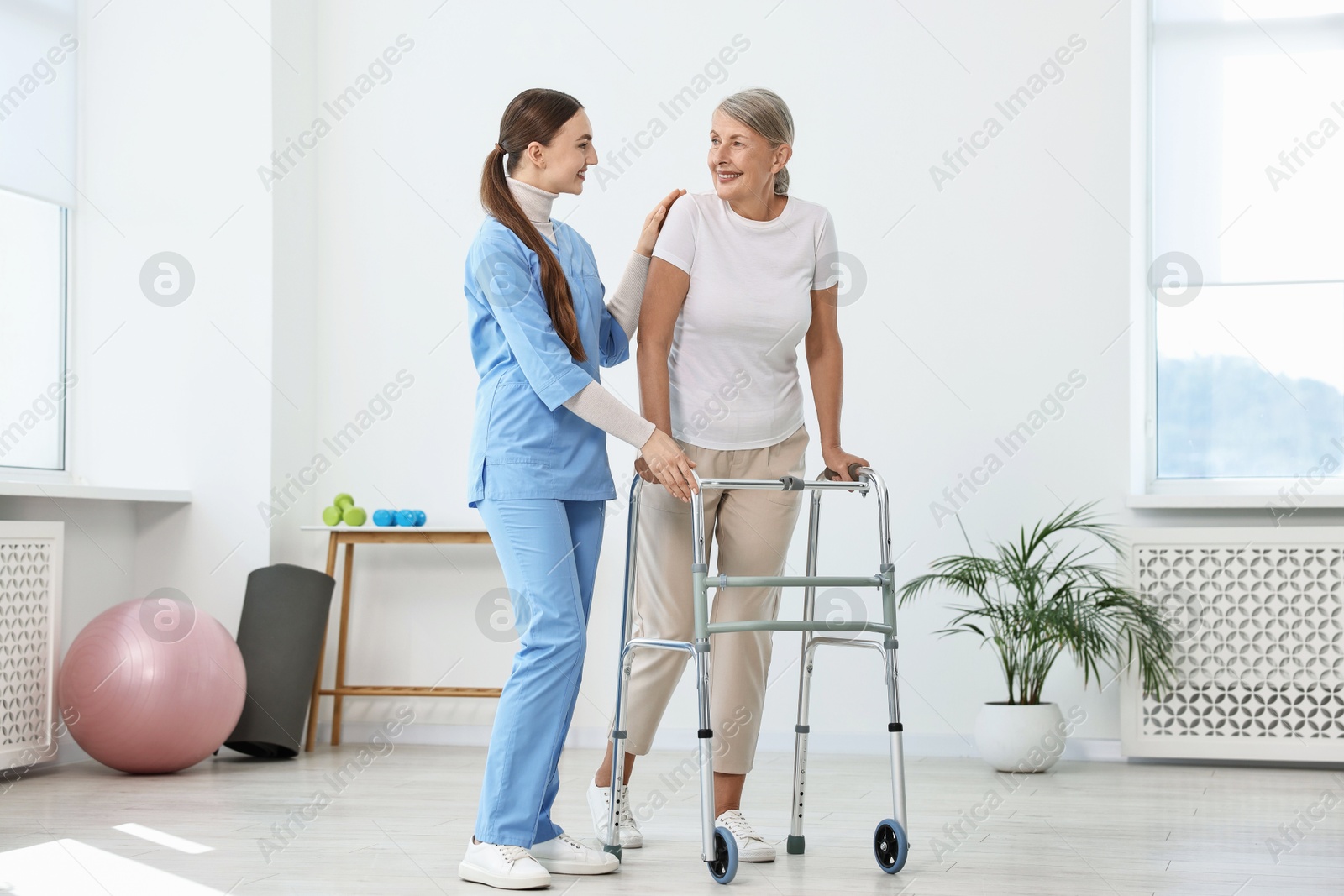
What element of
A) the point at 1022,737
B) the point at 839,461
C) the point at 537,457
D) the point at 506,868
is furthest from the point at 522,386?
the point at 1022,737

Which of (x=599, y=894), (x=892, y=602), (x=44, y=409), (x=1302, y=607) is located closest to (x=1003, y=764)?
(x=1302, y=607)

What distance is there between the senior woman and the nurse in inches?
7.4

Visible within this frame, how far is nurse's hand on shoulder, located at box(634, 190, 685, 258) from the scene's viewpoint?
8.04ft

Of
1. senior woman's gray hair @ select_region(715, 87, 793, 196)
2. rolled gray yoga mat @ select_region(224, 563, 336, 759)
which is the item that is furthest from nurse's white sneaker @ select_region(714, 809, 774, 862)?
rolled gray yoga mat @ select_region(224, 563, 336, 759)

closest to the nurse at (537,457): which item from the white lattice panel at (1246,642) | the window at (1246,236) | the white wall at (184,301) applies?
the white lattice panel at (1246,642)

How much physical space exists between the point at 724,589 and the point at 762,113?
2.97 feet

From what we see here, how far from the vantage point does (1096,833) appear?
8.86 feet

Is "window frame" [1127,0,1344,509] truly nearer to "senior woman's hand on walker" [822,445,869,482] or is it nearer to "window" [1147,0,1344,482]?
"window" [1147,0,1344,482]

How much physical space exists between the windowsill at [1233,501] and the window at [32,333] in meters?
3.56

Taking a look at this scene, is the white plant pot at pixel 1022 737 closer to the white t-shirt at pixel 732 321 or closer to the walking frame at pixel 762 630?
the walking frame at pixel 762 630

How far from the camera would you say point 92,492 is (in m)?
3.84

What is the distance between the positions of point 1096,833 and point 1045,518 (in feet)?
4.74

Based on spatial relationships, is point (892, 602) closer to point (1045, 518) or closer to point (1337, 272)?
point (1045, 518)

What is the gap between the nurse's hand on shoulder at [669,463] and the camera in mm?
2156
